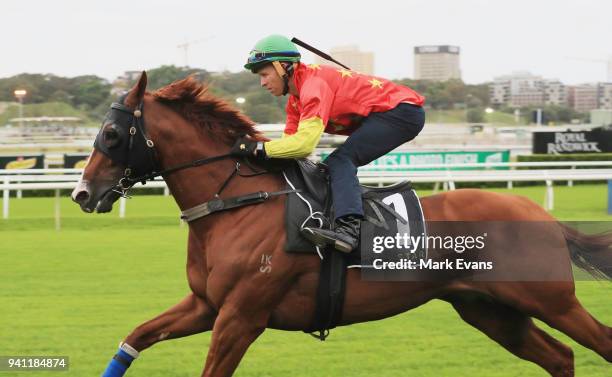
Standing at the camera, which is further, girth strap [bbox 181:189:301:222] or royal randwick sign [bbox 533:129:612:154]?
royal randwick sign [bbox 533:129:612:154]

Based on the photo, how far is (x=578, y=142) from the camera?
25.9m

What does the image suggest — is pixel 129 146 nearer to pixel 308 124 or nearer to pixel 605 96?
pixel 308 124

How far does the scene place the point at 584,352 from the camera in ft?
18.5

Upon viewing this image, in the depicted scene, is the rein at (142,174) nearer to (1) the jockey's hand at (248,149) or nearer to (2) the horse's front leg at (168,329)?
(1) the jockey's hand at (248,149)

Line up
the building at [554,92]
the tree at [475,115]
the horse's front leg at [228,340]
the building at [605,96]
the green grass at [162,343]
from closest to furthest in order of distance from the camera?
the horse's front leg at [228,340] → the green grass at [162,343] → the tree at [475,115] → the building at [605,96] → the building at [554,92]

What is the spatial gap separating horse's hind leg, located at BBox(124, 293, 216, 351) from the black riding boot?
2.12 ft

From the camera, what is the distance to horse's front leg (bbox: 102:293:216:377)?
4.30 metres

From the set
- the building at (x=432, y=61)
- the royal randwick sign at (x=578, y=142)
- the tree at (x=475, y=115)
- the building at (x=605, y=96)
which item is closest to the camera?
the royal randwick sign at (x=578, y=142)

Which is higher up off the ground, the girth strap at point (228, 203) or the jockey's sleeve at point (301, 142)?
the jockey's sleeve at point (301, 142)

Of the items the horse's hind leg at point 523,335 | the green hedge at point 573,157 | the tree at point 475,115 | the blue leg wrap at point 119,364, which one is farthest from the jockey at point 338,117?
the tree at point 475,115

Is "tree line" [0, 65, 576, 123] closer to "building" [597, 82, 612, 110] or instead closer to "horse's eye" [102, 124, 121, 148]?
"building" [597, 82, 612, 110]

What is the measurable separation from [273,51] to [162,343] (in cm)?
259

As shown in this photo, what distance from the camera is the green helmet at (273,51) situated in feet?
13.7

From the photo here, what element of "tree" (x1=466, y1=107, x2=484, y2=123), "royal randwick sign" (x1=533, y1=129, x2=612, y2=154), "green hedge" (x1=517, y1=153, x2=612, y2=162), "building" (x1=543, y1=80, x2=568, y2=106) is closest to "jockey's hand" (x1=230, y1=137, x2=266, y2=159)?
"green hedge" (x1=517, y1=153, x2=612, y2=162)
